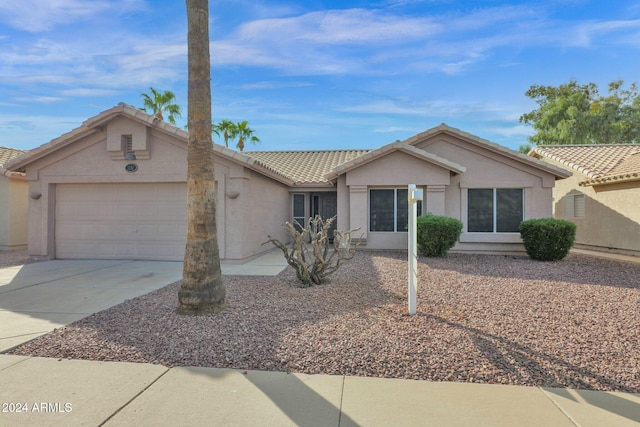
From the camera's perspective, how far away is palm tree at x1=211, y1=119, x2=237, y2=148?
25.7 m

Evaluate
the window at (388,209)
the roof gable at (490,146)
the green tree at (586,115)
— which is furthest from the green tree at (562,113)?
the window at (388,209)

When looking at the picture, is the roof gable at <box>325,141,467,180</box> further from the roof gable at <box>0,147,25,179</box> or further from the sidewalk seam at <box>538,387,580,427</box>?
the roof gable at <box>0,147,25,179</box>

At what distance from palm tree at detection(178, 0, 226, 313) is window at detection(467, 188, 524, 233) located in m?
10.7

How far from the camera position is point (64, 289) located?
749 centimetres

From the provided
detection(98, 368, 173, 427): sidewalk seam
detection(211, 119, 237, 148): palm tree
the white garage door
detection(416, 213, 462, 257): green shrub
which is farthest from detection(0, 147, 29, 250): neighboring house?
detection(416, 213, 462, 257): green shrub

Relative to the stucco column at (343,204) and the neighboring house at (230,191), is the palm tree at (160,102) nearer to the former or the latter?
the neighboring house at (230,191)

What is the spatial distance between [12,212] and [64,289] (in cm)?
1014

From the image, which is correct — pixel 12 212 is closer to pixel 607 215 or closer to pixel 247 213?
pixel 247 213

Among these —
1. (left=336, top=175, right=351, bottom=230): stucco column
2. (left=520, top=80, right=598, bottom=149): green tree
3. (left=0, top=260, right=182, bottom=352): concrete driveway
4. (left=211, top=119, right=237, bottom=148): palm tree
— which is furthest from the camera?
(left=520, top=80, right=598, bottom=149): green tree

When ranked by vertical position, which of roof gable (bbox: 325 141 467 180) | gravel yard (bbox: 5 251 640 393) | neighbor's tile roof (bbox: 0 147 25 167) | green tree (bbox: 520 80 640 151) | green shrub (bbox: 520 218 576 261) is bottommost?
gravel yard (bbox: 5 251 640 393)

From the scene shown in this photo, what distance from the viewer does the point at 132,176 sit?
11.2 meters

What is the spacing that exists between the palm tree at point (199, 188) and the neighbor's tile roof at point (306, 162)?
9.75 meters

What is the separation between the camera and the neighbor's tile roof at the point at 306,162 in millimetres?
16406

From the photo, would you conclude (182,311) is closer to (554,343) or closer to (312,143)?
(554,343)
